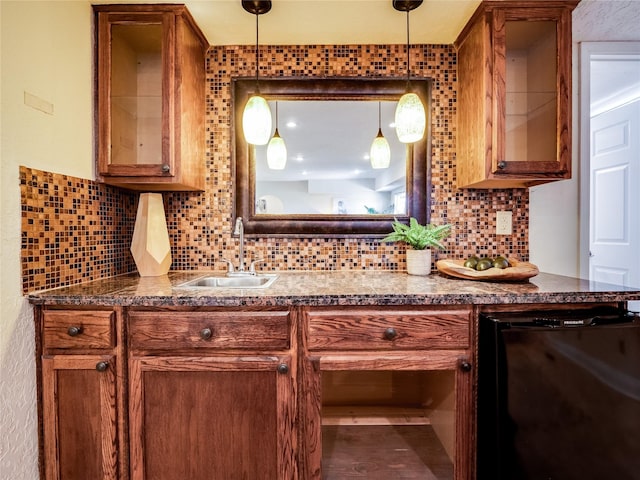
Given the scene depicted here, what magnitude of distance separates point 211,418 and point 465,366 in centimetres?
97

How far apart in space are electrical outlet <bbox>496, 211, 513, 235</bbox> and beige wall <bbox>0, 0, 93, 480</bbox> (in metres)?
2.20

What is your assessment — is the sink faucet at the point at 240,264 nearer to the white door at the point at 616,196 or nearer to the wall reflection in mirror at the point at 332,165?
the wall reflection in mirror at the point at 332,165

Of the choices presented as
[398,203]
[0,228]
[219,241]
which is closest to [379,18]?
[398,203]

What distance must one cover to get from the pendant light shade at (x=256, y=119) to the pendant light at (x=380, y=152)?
638 mm

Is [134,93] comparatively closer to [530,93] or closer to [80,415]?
[80,415]

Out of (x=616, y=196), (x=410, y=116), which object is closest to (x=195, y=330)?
(x=410, y=116)

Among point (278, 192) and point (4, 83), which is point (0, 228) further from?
point (278, 192)

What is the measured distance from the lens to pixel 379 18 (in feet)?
5.54

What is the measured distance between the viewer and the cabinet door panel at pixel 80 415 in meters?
1.23

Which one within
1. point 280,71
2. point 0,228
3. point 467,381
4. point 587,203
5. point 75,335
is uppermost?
point 280,71

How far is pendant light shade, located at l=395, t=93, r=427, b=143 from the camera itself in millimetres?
1596

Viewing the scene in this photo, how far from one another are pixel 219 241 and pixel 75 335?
2.80 ft

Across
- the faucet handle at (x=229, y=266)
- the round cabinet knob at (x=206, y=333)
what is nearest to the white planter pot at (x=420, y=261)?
the faucet handle at (x=229, y=266)

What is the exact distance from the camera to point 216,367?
1.23m
